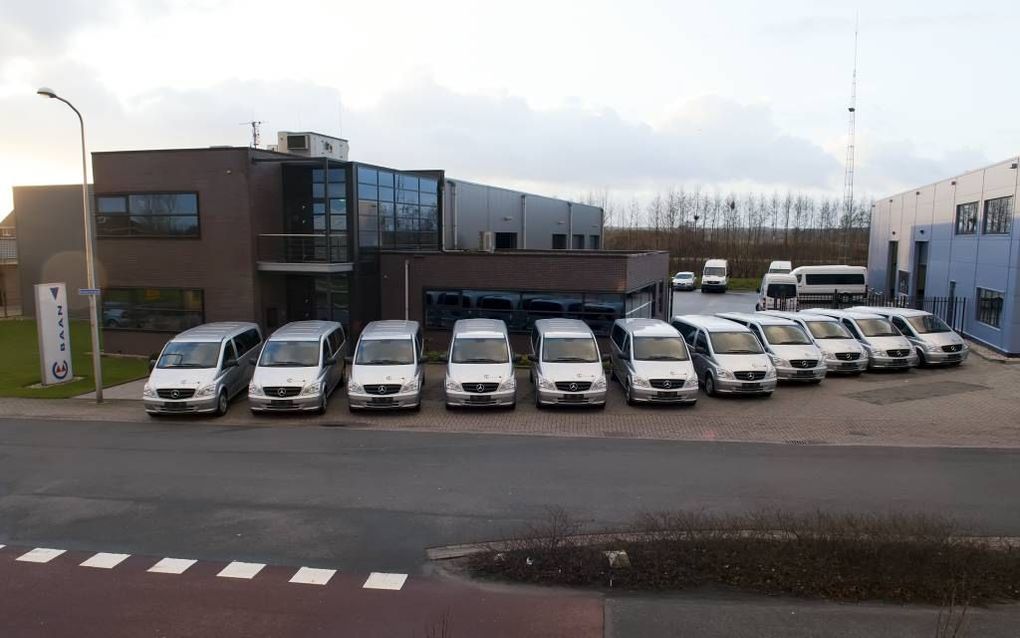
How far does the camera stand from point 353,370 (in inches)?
640

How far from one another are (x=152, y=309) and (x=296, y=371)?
1040 centimetres

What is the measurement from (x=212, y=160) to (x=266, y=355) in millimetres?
8982

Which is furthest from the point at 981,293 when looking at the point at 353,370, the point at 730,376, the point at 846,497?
the point at 353,370

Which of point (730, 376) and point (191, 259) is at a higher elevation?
point (191, 259)

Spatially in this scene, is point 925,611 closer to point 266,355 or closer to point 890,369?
point 266,355

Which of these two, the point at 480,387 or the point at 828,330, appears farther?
the point at 828,330

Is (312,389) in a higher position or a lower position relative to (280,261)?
lower

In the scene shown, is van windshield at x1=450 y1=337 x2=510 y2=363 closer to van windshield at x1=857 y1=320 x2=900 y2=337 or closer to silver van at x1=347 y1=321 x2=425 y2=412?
silver van at x1=347 y1=321 x2=425 y2=412

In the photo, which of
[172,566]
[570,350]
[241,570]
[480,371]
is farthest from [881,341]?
[172,566]

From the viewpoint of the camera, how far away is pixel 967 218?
28.9m

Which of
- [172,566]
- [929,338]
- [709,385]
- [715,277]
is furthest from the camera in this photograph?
[715,277]

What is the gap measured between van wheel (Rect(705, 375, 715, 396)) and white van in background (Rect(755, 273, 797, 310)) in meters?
24.7

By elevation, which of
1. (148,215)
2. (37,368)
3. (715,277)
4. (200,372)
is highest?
(148,215)

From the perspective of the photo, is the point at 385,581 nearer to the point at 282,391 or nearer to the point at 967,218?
the point at 282,391
